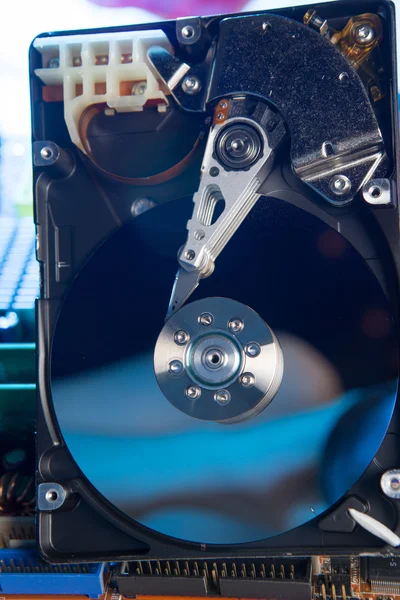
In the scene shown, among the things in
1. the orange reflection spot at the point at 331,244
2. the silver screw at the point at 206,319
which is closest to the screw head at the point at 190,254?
the silver screw at the point at 206,319

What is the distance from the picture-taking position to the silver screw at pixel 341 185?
1.26 metres

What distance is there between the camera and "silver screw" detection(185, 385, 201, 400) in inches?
50.4

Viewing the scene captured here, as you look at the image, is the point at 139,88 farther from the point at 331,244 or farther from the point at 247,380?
the point at 247,380

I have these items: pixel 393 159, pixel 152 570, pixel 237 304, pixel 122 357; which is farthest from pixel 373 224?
pixel 152 570

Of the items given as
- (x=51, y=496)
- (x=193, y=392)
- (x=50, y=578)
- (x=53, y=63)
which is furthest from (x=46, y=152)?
(x=50, y=578)

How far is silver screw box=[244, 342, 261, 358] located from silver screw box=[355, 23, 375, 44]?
0.63 metres

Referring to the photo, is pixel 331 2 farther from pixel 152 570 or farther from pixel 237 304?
pixel 152 570

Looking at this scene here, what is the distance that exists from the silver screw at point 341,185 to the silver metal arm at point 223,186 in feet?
0.44

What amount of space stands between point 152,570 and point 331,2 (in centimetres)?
120

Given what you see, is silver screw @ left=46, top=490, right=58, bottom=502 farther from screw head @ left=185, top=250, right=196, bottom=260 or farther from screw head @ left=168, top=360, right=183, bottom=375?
screw head @ left=185, top=250, right=196, bottom=260

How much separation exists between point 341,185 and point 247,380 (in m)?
0.42

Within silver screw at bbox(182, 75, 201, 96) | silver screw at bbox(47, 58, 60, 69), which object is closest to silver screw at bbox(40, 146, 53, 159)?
silver screw at bbox(47, 58, 60, 69)

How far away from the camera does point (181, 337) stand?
1307 millimetres

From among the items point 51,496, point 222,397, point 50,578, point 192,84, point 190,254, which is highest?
point 192,84
